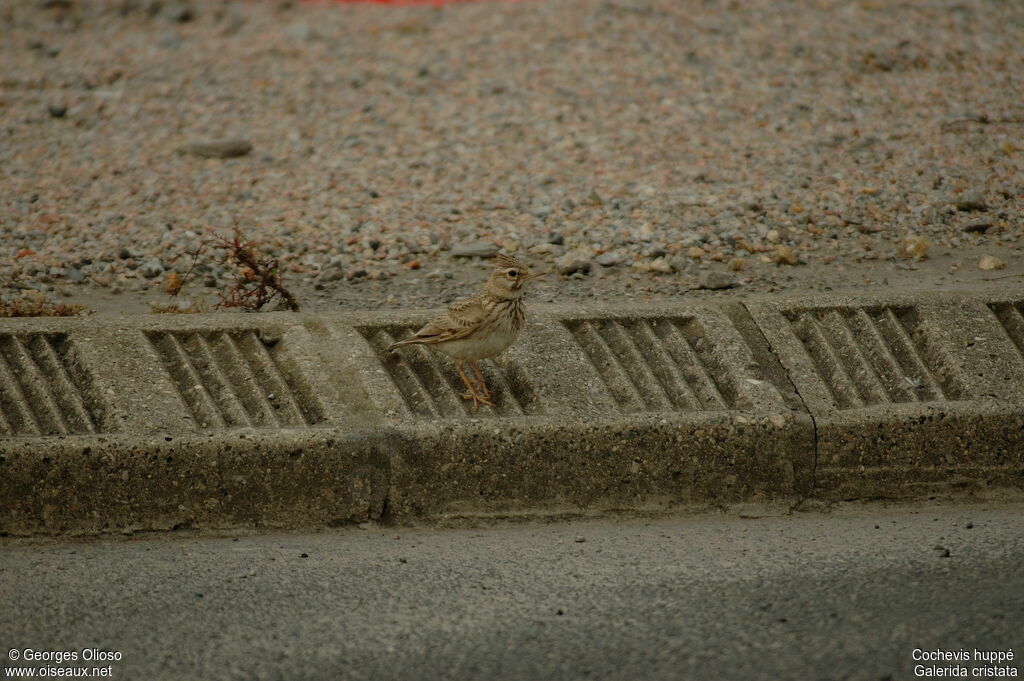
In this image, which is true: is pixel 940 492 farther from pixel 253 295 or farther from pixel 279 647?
pixel 253 295

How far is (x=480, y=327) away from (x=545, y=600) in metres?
1.35

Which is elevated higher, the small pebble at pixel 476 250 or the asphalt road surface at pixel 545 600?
the asphalt road surface at pixel 545 600

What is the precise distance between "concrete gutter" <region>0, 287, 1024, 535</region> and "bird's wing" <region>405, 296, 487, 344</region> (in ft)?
0.82

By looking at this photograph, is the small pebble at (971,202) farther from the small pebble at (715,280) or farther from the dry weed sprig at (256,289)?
the dry weed sprig at (256,289)

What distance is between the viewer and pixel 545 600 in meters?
4.14

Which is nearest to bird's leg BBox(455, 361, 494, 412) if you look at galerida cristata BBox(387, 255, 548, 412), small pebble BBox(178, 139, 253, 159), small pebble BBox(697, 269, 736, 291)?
galerida cristata BBox(387, 255, 548, 412)

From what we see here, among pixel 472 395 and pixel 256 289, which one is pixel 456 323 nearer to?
pixel 472 395

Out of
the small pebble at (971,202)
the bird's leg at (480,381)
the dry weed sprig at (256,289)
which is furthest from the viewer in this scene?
the small pebble at (971,202)

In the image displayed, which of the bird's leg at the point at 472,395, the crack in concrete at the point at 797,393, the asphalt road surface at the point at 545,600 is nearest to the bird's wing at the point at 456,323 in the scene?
the bird's leg at the point at 472,395

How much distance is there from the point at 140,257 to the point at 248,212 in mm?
986

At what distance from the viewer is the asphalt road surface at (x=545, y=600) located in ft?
12.2

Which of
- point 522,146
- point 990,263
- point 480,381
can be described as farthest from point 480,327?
point 522,146

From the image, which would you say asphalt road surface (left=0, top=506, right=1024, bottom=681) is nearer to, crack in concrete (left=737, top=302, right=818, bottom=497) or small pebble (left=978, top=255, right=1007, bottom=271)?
crack in concrete (left=737, top=302, right=818, bottom=497)

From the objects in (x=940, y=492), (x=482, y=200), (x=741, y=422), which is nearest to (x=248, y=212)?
(x=482, y=200)
